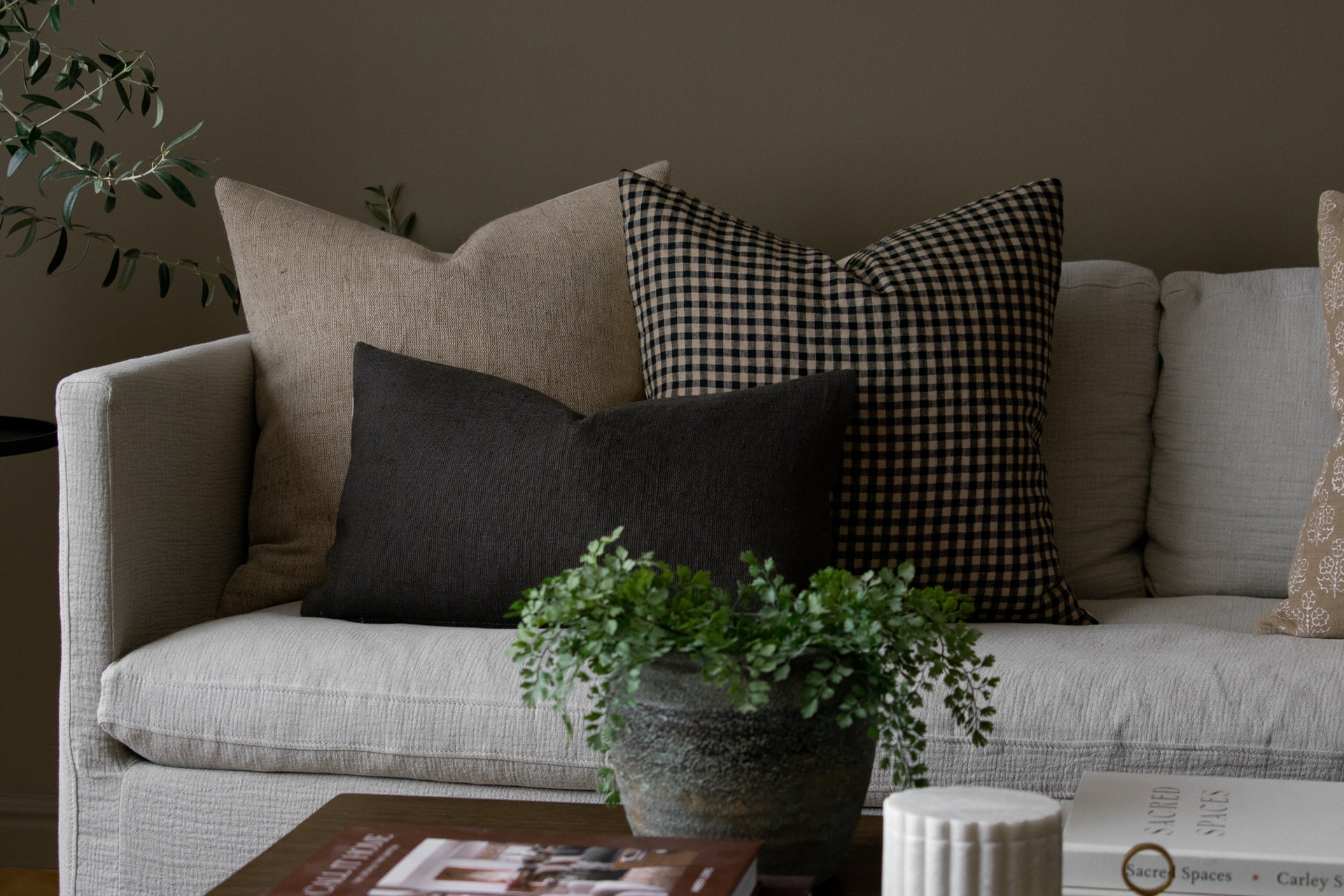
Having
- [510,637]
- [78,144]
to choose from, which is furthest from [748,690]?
[78,144]

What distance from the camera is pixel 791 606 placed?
0.81 meters

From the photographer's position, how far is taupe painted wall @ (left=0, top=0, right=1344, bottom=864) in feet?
6.64

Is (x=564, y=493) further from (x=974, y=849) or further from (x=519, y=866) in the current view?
(x=974, y=849)

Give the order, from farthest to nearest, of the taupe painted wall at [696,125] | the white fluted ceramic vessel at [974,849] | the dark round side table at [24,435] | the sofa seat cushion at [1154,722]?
the taupe painted wall at [696,125] → the dark round side table at [24,435] → the sofa seat cushion at [1154,722] → the white fluted ceramic vessel at [974,849]

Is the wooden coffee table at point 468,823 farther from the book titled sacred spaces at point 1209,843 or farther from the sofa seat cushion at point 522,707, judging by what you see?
the sofa seat cushion at point 522,707

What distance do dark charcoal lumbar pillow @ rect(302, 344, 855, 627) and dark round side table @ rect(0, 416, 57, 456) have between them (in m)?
0.57

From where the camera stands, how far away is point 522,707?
1.26 metres

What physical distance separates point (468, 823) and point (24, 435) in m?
1.33

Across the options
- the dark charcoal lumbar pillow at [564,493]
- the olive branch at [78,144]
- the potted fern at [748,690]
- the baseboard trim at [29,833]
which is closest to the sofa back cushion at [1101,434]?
the dark charcoal lumbar pillow at [564,493]

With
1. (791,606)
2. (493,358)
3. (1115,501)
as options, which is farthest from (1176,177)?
(791,606)

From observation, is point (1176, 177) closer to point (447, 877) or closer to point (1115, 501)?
point (1115, 501)

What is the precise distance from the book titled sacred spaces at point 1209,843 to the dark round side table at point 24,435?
1512 mm

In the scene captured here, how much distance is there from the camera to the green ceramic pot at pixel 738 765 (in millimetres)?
763

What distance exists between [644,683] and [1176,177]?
63.0 inches
